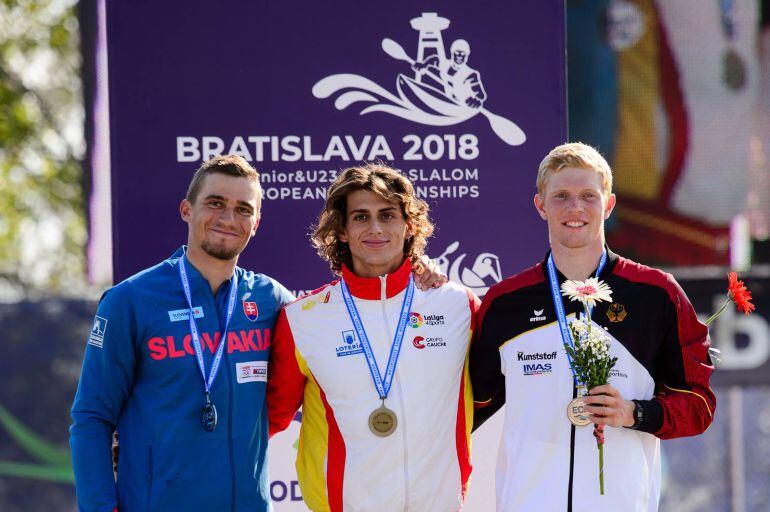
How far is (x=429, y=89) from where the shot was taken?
14.6ft

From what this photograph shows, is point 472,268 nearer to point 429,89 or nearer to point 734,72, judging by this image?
point 429,89

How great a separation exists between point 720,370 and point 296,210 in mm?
3651

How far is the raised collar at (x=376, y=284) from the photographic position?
3.76 meters

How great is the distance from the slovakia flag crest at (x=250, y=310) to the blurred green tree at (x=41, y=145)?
29.8 feet

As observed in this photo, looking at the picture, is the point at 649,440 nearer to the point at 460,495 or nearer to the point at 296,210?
the point at 460,495

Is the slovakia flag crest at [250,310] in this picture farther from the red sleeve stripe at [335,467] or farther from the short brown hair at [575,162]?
the short brown hair at [575,162]

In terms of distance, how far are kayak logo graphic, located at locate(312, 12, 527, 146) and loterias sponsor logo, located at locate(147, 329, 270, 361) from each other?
3.71ft

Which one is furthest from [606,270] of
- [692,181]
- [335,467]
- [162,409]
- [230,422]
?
[692,181]

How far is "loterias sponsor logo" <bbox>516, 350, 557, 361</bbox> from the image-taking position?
3.53 meters

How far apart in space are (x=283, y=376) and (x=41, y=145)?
1026 cm

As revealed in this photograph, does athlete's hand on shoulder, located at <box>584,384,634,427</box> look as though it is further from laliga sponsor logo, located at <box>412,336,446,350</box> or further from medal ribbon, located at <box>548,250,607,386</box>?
laliga sponsor logo, located at <box>412,336,446,350</box>

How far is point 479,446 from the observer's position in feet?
14.5

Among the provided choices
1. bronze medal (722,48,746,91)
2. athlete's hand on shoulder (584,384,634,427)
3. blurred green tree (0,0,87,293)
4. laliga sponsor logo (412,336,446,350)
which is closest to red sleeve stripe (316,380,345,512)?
laliga sponsor logo (412,336,446,350)

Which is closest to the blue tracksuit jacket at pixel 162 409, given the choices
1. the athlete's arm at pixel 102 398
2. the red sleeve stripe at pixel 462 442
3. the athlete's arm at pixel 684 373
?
the athlete's arm at pixel 102 398
